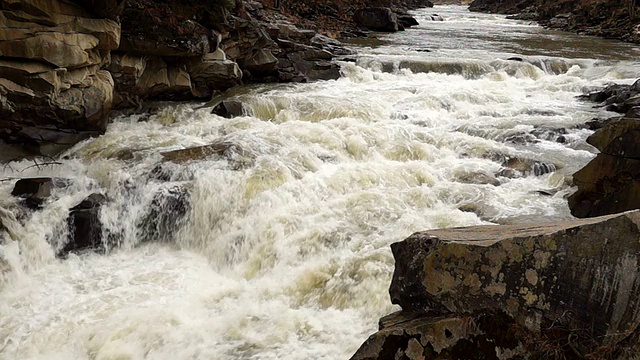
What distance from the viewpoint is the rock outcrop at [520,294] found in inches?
131

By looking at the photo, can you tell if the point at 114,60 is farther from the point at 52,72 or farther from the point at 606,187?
the point at 606,187

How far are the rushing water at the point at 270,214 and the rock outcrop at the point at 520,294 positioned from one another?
1.71 meters

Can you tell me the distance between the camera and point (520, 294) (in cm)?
367

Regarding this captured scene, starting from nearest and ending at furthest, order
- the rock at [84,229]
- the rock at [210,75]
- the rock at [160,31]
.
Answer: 1. the rock at [84,229]
2. the rock at [160,31]
3. the rock at [210,75]

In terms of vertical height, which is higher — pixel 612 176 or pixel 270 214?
pixel 612 176

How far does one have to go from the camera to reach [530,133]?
11750mm

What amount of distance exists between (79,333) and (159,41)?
8418 millimetres

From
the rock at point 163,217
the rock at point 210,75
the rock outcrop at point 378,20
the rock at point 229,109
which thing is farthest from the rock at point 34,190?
the rock outcrop at point 378,20

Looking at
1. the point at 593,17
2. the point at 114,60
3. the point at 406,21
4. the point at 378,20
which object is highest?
the point at 593,17

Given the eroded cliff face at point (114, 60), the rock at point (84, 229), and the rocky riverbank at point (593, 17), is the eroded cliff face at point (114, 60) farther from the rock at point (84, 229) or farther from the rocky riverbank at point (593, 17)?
the rocky riverbank at point (593, 17)

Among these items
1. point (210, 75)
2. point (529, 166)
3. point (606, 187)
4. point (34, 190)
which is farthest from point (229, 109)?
point (606, 187)

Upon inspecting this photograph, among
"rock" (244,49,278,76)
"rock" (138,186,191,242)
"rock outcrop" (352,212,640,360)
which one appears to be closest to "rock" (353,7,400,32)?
"rock" (244,49,278,76)

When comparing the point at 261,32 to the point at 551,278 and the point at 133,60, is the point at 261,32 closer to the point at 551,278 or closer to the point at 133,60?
the point at 133,60

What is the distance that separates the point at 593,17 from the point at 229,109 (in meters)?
32.0
